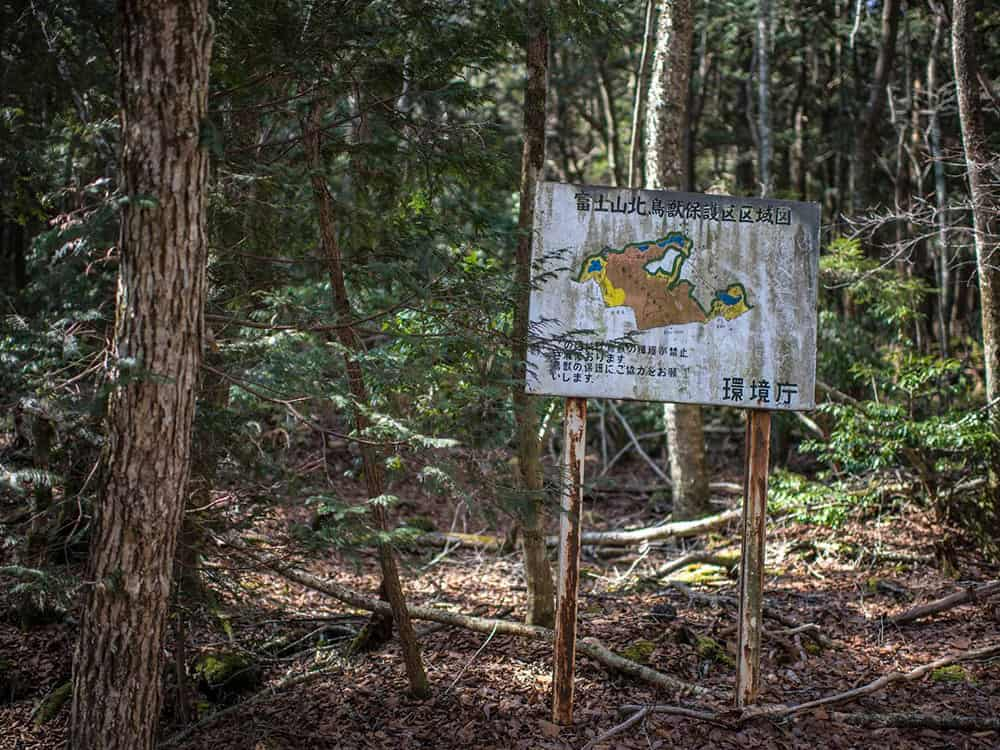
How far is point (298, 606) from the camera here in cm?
782

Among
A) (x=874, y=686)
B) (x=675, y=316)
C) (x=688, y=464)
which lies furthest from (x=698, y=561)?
(x=675, y=316)

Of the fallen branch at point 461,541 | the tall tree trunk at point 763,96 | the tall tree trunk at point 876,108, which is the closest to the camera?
the fallen branch at point 461,541

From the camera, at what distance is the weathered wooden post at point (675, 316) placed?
5.23 metres

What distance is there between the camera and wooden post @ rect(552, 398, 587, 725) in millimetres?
5254

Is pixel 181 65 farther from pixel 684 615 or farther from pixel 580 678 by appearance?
pixel 684 615

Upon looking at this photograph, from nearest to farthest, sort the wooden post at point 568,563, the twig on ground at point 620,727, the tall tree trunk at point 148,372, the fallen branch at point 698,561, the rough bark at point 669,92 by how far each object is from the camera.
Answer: the tall tree trunk at point 148,372 → the twig on ground at point 620,727 → the wooden post at point 568,563 → the fallen branch at point 698,561 → the rough bark at point 669,92

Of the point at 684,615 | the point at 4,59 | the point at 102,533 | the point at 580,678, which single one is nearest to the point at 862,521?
the point at 684,615

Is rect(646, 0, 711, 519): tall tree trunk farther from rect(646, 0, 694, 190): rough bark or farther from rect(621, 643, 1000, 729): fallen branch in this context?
rect(621, 643, 1000, 729): fallen branch

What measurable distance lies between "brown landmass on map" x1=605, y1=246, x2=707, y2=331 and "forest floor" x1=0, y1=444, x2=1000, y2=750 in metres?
1.60

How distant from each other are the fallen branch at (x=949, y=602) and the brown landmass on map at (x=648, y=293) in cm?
376

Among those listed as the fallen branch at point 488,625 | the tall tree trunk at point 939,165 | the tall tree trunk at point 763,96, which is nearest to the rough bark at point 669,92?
the fallen branch at point 488,625

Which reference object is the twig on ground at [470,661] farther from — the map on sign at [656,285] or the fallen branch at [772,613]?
the map on sign at [656,285]

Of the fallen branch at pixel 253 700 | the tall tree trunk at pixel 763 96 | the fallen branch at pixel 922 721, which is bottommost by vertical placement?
the fallen branch at pixel 253 700

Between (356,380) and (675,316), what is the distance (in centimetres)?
204
